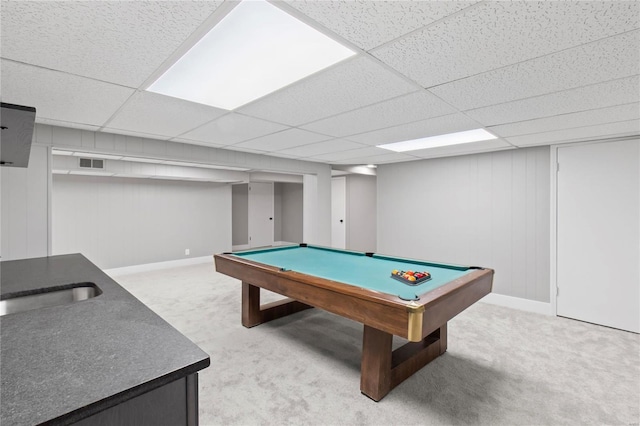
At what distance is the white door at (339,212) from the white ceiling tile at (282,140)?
11.6ft

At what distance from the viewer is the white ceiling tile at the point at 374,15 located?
1.07 metres

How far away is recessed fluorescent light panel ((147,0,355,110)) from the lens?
123 cm

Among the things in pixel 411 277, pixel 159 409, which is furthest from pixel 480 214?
pixel 159 409

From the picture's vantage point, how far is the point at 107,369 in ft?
2.75

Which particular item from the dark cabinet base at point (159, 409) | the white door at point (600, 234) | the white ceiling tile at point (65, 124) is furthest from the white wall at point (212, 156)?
the white door at point (600, 234)

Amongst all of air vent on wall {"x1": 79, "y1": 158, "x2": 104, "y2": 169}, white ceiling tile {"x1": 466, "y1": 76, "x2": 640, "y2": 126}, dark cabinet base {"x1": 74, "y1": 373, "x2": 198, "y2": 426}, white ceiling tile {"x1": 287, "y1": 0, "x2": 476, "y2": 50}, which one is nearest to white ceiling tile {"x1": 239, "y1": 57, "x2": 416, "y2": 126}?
white ceiling tile {"x1": 287, "y1": 0, "x2": 476, "y2": 50}

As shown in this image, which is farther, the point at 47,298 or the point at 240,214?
the point at 240,214

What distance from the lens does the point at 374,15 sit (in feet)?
3.70

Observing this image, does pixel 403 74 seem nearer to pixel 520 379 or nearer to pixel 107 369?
pixel 107 369

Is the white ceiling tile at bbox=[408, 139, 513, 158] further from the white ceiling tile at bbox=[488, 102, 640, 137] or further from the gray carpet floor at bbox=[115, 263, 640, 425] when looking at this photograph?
the gray carpet floor at bbox=[115, 263, 640, 425]

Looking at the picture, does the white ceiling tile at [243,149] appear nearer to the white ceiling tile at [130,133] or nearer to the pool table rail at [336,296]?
the white ceiling tile at [130,133]

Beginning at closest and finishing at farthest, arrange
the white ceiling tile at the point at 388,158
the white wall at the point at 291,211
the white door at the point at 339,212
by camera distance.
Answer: the white ceiling tile at the point at 388,158 → the white door at the point at 339,212 → the white wall at the point at 291,211

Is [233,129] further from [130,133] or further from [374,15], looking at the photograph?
[374,15]

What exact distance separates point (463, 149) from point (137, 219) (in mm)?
5942
